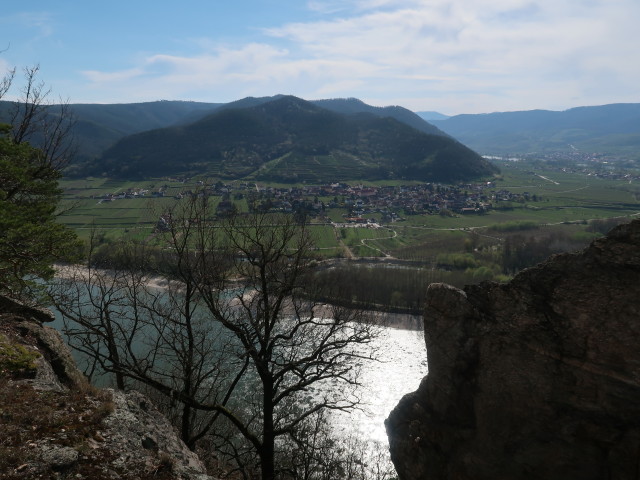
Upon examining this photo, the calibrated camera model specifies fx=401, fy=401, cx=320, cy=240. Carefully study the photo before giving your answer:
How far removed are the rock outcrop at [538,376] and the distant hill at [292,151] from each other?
116m

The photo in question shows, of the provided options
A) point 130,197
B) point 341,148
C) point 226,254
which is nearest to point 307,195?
point 130,197

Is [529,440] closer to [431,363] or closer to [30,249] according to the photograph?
[431,363]

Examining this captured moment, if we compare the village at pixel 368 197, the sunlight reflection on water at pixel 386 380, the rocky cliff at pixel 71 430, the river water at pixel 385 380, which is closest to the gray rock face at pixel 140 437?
the rocky cliff at pixel 71 430

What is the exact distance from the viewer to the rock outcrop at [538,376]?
307 inches

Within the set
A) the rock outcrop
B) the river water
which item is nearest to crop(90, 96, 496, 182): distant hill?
the river water

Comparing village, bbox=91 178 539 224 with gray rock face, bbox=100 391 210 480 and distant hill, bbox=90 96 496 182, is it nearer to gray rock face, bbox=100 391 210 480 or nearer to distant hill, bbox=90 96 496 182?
distant hill, bbox=90 96 496 182

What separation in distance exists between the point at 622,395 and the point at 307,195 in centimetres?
9731

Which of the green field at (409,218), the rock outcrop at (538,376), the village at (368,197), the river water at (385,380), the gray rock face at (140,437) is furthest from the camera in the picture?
the village at (368,197)

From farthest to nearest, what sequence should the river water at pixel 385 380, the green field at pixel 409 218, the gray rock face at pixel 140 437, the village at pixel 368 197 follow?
1. the village at pixel 368 197
2. the green field at pixel 409 218
3. the river water at pixel 385 380
4. the gray rock face at pixel 140 437

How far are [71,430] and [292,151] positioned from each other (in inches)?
6180

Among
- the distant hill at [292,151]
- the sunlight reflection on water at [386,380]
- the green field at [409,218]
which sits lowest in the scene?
the sunlight reflection on water at [386,380]

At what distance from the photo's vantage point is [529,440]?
335 inches

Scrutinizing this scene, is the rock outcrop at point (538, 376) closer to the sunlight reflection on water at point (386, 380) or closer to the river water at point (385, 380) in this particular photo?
the river water at point (385, 380)

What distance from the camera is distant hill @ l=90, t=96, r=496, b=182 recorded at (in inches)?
5217
